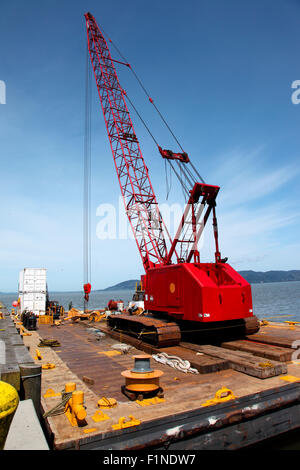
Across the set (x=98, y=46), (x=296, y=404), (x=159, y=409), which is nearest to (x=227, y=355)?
(x=296, y=404)

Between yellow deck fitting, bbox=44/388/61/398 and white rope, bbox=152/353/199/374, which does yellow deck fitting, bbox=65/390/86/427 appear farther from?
white rope, bbox=152/353/199/374

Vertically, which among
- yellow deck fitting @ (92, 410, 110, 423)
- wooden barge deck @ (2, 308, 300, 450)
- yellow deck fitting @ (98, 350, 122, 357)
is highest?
yellow deck fitting @ (92, 410, 110, 423)

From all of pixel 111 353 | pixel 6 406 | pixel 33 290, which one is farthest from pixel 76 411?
pixel 33 290

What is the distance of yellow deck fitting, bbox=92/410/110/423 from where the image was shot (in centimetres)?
560

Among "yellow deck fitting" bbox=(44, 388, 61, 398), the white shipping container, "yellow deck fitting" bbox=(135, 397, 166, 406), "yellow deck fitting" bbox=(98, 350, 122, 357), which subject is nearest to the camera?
"yellow deck fitting" bbox=(135, 397, 166, 406)

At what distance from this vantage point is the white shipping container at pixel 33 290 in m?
24.2

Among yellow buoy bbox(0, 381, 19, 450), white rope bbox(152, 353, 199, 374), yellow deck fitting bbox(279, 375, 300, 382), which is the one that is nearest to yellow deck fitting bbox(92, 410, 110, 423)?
yellow buoy bbox(0, 381, 19, 450)

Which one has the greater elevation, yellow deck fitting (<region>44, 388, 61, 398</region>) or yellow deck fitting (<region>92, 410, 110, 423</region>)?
yellow deck fitting (<region>92, 410, 110, 423</region>)

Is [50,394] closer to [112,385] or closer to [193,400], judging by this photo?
[112,385]

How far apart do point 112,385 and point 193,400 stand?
2274mm

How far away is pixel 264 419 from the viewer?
656 cm

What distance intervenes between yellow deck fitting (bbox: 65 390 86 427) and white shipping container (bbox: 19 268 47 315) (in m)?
19.8
